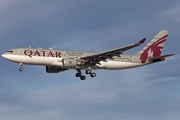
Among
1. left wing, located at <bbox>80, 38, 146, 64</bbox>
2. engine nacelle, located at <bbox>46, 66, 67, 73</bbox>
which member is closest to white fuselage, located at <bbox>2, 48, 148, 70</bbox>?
left wing, located at <bbox>80, 38, 146, 64</bbox>

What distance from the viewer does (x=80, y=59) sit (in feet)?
223

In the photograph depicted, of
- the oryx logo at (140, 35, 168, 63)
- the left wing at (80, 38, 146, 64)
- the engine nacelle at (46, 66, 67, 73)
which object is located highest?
the oryx logo at (140, 35, 168, 63)

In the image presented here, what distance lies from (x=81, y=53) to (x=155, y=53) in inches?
557

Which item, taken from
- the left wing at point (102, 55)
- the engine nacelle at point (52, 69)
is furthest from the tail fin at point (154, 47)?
the engine nacelle at point (52, 69)

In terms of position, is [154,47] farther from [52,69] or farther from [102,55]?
[52,69]

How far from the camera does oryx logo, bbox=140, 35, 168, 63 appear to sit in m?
75.0

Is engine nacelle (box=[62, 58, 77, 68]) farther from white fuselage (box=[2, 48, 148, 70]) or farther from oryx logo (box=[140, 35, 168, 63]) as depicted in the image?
oryx logo (box=[140, 35, 168, 63])

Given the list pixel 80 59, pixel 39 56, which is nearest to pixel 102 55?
pixel 80 59

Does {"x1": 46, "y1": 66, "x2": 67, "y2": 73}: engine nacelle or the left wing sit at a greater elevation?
the left wing

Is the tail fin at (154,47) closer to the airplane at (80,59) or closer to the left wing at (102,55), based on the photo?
the airplane at (80,59)

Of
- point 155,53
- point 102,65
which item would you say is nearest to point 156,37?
point 155,53

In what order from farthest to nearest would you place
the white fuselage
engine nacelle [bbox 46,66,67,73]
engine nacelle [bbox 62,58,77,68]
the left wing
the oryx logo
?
the oryx logo < engine nacelle [bbox 46,66,67,73] < engine nacelle [bbox 62,58,77,68] < the white fuselage < the left wing

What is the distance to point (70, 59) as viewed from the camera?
67.4 m

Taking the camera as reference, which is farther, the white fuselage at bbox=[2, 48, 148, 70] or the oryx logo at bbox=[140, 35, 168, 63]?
the oryx logo at bbox=[140, 35, 168, 63]
